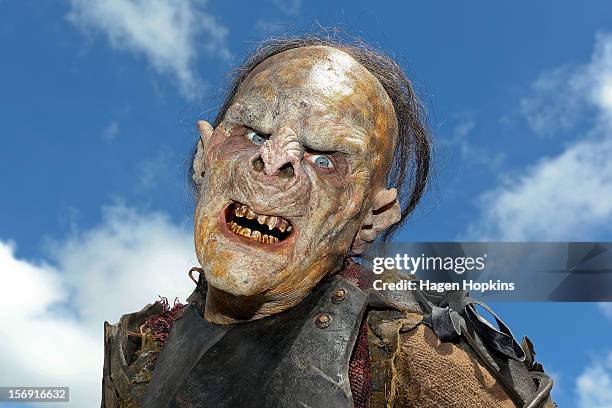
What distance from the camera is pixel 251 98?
9.09 ft

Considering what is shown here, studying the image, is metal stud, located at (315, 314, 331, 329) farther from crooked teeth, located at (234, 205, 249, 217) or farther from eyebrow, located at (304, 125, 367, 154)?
eyebrow, located at (304, 125, 367, 154)

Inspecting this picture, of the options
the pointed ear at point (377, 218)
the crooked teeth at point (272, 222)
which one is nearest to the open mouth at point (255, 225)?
the crooked teeth at point (272, 222)

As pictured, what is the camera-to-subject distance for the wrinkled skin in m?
2.59

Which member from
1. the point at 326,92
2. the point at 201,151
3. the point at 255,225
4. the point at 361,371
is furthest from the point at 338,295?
the point at 201,151

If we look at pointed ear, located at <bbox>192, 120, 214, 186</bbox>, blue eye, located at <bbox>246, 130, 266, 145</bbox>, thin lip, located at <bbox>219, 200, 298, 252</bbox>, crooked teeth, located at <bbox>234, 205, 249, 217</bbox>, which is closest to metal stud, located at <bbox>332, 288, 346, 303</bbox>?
thin lip, located at <bbox>219, 200, 298, 252</bbox>

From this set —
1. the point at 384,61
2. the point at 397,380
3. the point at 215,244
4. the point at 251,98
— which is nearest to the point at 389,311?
the point at 397,380

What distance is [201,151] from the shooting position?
312cm

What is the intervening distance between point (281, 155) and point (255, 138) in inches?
7.2

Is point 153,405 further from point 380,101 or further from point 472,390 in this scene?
point 380,101

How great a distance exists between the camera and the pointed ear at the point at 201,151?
9.94ft

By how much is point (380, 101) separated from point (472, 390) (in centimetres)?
104

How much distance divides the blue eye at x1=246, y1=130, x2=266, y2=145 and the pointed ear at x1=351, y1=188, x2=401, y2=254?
17.7 inches

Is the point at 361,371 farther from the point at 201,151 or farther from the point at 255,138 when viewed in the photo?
the point at 201,151

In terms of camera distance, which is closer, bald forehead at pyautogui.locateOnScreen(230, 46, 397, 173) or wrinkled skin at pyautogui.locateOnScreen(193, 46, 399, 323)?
wrinkled skin at pyautogui.locateOnScreen(193, 46, 399, 323)
